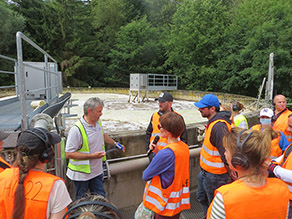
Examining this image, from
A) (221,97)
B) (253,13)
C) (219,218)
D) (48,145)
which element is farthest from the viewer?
(253,13)

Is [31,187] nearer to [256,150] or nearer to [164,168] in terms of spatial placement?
[164,168]

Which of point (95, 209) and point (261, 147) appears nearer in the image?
point (95, 209)

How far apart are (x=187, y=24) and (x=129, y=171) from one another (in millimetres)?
28963

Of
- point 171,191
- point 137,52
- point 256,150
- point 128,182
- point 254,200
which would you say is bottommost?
point 128,182

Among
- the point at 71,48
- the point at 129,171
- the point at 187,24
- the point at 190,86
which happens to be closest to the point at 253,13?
the point at 187,24

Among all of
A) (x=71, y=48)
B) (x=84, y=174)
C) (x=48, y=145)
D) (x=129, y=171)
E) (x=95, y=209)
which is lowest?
(x=129, y=171)

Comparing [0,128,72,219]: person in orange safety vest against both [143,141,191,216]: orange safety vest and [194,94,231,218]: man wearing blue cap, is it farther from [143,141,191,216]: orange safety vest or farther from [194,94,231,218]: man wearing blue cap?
[194,94,231,218]: man wearing blue cap

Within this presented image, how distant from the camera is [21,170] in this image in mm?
1359

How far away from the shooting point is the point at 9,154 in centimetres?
223

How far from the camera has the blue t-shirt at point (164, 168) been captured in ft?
6.96

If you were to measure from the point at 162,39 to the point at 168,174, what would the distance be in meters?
35.3

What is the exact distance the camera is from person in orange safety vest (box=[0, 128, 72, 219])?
131cm

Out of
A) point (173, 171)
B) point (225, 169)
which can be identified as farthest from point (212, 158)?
point (173, 171)

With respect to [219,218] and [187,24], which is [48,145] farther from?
[187,24]
